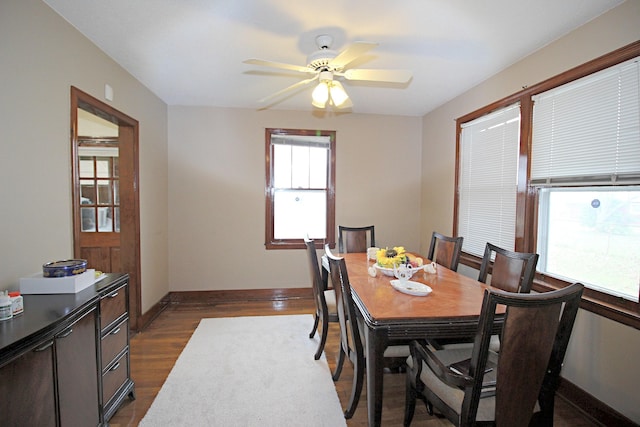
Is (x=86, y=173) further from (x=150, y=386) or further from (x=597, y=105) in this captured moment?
(x=597, y=105)

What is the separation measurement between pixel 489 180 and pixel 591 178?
41.2 inches

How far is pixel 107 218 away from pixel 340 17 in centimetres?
346

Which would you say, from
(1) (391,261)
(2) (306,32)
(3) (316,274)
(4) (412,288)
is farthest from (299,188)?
(4) (412,288)

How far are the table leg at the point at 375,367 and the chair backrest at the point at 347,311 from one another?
246 mm

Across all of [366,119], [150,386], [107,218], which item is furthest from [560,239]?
[107,218]

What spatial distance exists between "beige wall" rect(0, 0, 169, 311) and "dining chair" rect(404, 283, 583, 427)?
8.03ft

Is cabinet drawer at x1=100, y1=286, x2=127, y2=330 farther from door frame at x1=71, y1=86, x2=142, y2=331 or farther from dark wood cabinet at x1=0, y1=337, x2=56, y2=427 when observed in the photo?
door frame at x1=71, y1=86, x2=142, y2=331

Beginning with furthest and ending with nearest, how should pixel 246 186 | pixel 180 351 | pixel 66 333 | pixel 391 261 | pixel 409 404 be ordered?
pixel 246 186 → pixel 180 351 → pixel 391 261 → pixel 409 404 → pixel 66 333

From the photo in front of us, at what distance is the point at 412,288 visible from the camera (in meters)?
2.05

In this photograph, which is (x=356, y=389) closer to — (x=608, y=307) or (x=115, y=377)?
(x=115, y=377)

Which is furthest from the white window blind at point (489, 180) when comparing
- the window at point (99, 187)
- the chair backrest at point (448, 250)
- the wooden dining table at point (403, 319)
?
the window at point (99, 187)

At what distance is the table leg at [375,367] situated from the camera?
160cm

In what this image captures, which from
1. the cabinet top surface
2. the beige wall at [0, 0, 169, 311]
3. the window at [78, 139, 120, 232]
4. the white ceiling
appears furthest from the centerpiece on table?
the window at [78, 139, 120, 232]

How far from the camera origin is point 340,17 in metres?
2.06
